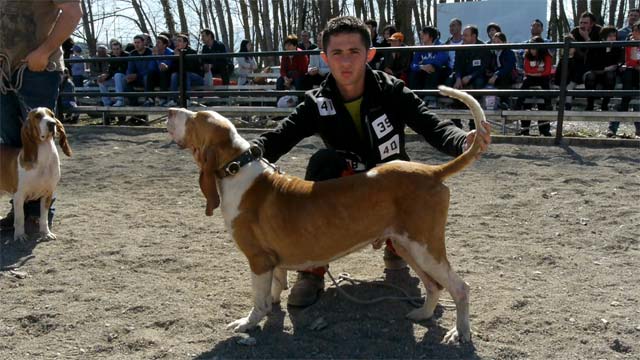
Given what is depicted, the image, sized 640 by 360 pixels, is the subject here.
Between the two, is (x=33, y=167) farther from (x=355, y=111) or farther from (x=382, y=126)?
(x=382, y=126)

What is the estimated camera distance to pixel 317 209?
3213 millimetres

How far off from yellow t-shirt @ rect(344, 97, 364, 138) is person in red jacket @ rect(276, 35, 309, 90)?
304 inches

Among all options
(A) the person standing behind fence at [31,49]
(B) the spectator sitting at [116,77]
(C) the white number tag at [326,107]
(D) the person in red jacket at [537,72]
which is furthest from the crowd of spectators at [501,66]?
(C) the white number tag at [326,107]

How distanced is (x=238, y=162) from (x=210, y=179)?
0.18 meters

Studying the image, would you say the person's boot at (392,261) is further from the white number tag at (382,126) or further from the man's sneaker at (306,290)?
the white number tag at (382,126)

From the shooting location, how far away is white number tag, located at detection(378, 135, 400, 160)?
3.98 m

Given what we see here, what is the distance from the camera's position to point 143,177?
751 cm

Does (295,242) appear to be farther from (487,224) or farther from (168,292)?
(487,224)

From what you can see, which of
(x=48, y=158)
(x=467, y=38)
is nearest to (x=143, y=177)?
(x=48, y=158)

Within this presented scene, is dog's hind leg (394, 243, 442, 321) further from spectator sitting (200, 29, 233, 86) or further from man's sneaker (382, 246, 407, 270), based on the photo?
spectator sitting (200, 29, 233, 86)

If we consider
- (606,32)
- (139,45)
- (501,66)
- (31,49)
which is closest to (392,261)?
(31,49)

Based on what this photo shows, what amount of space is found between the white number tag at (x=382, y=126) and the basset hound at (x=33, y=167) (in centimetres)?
282

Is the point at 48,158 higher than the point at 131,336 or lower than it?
higher

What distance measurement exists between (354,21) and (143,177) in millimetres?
4539
